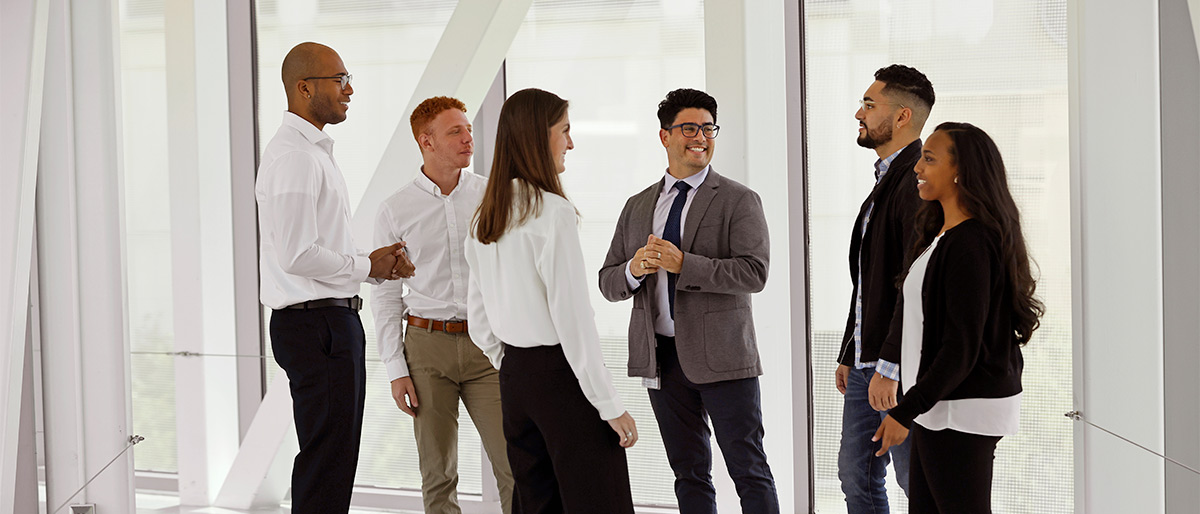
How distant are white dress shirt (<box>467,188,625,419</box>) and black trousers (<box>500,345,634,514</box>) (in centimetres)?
3

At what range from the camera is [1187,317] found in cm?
211

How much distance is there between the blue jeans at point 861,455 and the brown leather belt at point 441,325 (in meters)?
1.20

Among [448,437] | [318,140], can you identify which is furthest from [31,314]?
[448,437]

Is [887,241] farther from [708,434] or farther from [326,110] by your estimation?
[326,110]

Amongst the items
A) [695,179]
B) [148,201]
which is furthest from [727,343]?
[148,201]

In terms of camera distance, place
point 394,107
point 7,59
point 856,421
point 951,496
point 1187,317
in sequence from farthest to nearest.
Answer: point 394,107 → point 856,421 → point 7,59 → point 1187,317 → point 951,496

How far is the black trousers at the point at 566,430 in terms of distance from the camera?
1958mm

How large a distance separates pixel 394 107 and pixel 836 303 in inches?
86.3

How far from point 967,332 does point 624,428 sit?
79cm

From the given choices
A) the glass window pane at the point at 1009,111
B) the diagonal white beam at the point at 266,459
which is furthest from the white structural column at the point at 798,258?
the diagonal white beam at the point at 266,459

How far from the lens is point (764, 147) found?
123 inches

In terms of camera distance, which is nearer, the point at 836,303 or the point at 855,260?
the point at 855,260

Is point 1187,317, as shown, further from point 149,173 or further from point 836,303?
point 149,173

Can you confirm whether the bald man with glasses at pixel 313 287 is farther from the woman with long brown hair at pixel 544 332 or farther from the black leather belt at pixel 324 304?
the woman with long brown hair at pixel 544 332
